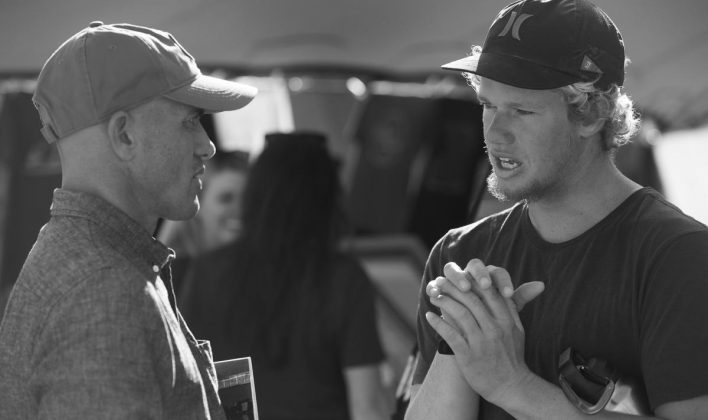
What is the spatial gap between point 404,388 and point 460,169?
Answer: 3853 mm

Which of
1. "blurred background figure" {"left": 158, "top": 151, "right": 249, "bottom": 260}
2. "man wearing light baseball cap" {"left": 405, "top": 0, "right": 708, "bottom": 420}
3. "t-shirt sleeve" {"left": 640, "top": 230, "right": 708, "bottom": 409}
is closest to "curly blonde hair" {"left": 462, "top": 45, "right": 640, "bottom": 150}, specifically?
"man wearing light baseball cap" {"left": 405, "top": 0, "right": 708, "bottom": 420}

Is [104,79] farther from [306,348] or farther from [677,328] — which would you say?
[306,348]

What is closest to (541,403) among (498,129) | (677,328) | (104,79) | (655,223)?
(677,328)

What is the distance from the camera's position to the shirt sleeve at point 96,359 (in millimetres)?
1368

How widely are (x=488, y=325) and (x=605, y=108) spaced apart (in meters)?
0.52

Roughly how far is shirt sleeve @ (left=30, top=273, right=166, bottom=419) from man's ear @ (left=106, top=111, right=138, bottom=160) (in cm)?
23

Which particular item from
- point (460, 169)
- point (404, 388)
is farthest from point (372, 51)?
point (404, 388)

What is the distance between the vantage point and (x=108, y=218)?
5.06ft

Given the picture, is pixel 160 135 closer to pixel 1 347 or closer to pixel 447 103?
pixel 1 347

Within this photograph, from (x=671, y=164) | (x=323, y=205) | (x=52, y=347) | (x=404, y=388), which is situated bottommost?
(x=671, y=164)

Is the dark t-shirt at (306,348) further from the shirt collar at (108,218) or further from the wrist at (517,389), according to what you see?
the shirt collar at (108,218)

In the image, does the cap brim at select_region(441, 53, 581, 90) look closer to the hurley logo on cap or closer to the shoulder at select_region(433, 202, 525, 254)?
the hurley logo on cap

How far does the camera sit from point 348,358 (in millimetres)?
2795

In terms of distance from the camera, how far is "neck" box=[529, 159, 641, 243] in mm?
1919
